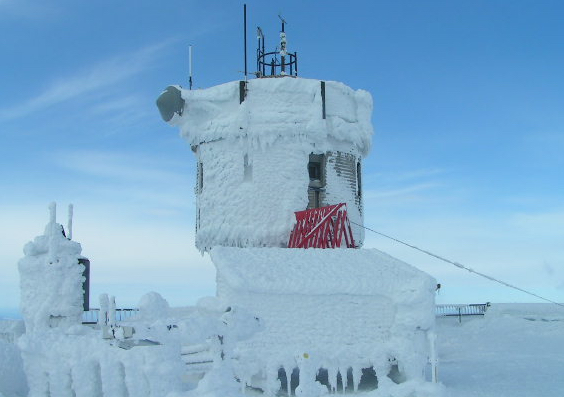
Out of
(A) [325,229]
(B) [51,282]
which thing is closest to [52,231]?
(B) [51,282]

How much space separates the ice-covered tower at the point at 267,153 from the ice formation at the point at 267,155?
0.11 feet

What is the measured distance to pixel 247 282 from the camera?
50.5 ft

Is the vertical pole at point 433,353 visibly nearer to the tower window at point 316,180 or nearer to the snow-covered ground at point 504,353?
the snow-covered ground at point 504,353

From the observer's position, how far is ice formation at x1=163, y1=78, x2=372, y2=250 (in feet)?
70.0

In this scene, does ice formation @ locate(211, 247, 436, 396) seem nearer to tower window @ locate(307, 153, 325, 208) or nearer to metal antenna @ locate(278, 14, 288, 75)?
tower window @ locate(307, 153, 325, 208)

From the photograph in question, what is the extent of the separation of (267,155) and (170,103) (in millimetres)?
4324

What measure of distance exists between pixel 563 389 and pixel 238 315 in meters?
9.33

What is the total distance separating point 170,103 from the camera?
75.1 feet

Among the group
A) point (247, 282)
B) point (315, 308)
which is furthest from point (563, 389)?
point (247, 282)

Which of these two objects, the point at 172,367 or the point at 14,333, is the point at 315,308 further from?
the point at 14,333

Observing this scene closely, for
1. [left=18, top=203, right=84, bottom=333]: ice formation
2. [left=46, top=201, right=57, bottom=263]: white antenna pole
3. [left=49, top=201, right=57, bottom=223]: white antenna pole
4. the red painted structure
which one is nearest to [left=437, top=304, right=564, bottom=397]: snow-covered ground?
A: the red painted structure

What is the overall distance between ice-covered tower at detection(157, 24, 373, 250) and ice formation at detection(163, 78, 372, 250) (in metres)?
0.03

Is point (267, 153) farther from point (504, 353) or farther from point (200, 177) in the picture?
point (504, 353)

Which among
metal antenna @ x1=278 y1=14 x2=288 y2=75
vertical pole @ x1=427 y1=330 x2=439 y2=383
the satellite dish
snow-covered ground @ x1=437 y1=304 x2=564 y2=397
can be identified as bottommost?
snow-covered ground @ x1=437 y1=304 x2=564 y2=397
